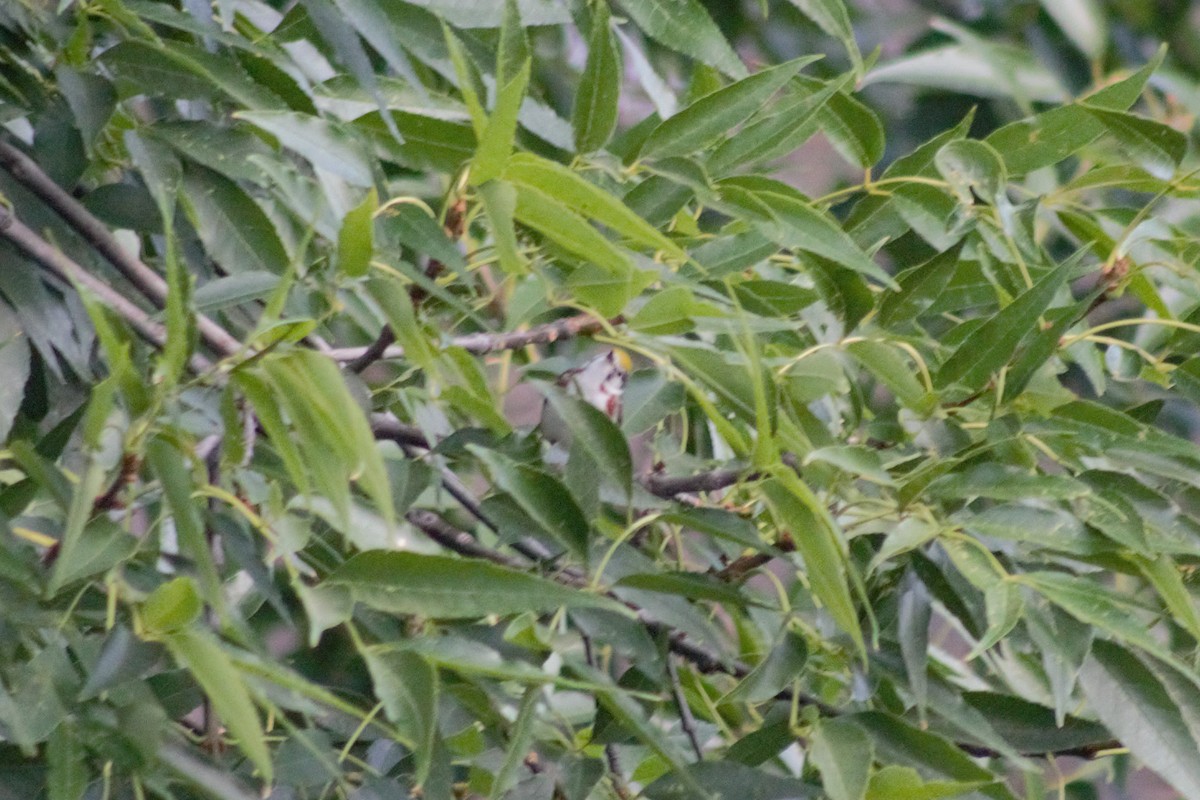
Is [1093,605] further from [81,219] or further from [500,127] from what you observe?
[81,219]

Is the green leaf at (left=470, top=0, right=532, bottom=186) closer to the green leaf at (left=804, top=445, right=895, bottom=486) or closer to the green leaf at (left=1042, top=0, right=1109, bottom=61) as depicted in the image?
the green leaf at (left=804, top=445, right=895, bottom=486)

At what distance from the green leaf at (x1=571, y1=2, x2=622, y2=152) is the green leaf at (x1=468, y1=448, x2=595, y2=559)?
10cm

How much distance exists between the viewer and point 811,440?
1.26 feet

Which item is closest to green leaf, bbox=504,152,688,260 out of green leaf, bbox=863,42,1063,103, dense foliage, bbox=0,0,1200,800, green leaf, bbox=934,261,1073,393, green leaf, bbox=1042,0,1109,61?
dense foliage, bbox=0,0,1200,800

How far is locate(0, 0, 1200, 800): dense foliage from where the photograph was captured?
1.01 feet

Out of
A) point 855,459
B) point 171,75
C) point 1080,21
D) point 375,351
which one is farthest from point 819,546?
point 1080,21

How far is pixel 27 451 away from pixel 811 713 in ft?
0.75

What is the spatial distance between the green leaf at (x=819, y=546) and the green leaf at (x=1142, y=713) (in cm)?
9

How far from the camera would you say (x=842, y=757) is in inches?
14.2

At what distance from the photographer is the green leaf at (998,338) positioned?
0.35 m

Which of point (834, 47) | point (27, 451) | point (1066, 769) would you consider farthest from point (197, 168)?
point (1066, 769)

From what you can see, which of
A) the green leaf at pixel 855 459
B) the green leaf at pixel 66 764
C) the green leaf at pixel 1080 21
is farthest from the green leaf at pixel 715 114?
the green leaf at pixel 1080 21

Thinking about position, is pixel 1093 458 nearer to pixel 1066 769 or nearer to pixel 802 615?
pixel 802 615

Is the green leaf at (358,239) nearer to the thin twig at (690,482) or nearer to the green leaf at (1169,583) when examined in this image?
the thin twig at (690,482)
